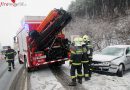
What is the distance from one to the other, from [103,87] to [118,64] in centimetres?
245

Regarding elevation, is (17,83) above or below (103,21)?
below

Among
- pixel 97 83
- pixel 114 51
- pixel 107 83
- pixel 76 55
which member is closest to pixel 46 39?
pixel 114 51

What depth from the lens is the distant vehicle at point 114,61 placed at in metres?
11.0

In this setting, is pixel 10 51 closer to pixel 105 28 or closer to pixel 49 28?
pixel 49 28

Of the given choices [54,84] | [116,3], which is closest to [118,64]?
[54,84]

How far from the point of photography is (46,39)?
12.8 meters

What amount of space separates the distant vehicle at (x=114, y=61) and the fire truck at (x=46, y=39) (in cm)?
241

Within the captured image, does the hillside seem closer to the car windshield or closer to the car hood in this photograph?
the car windshield

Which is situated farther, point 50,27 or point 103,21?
point 103,21

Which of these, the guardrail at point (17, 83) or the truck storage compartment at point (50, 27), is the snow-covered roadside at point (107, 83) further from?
the truck storage compartment at point (50, 27)

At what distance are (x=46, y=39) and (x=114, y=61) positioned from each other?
3.87 metres

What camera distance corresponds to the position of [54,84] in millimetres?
9664

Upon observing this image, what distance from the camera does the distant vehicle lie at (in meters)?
11.0

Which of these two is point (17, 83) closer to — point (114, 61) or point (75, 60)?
point (75, 60)
